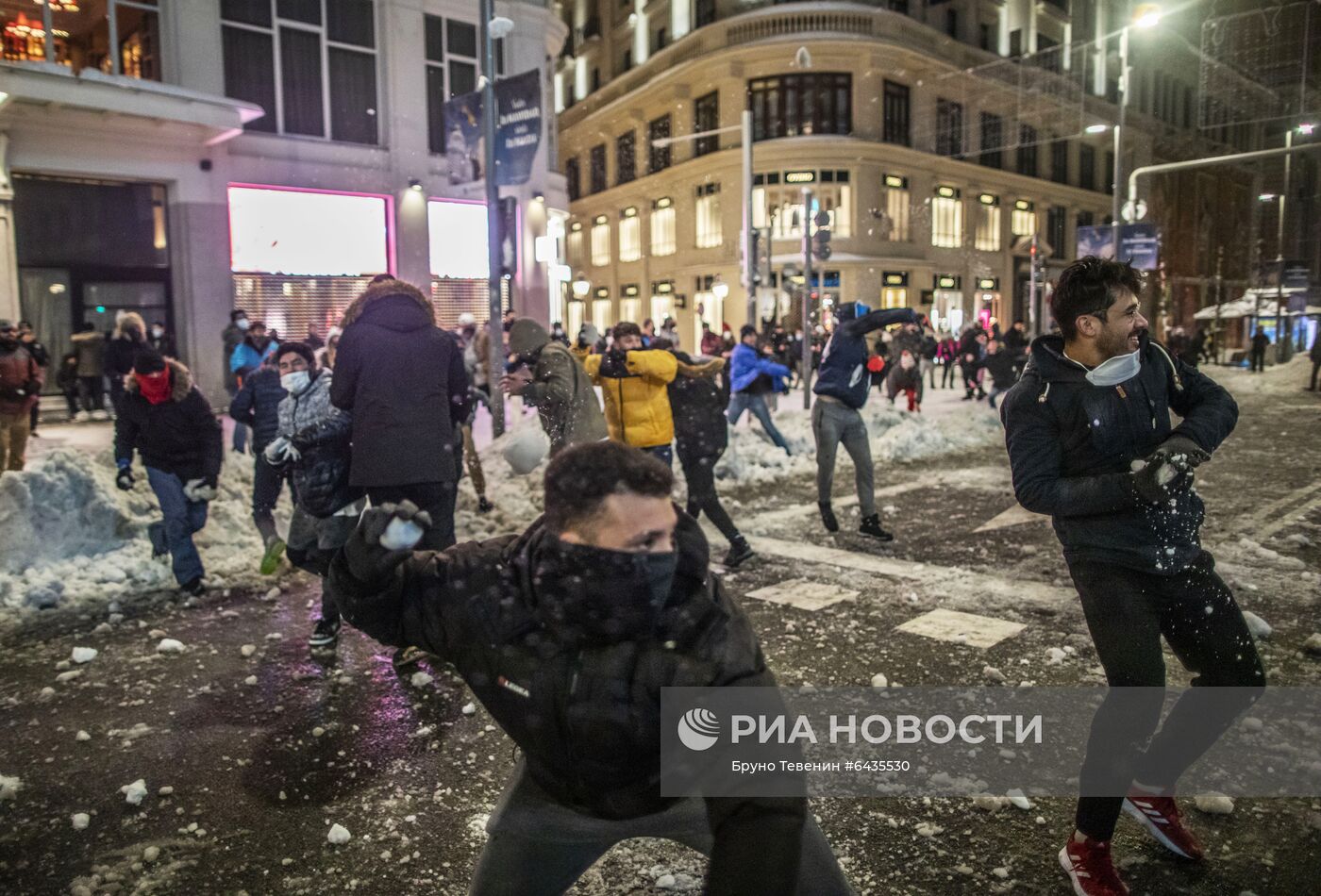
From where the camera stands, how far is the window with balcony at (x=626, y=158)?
4666cm

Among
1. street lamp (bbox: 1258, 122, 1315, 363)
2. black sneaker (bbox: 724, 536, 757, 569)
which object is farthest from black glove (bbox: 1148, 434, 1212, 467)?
street lamp (bbox: 1258, 122, 1315, 363)

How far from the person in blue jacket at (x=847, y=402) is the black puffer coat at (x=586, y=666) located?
19.9 feet

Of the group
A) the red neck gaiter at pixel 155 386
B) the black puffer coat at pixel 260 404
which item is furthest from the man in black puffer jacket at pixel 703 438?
the red neck gaiter at pixel 155 386

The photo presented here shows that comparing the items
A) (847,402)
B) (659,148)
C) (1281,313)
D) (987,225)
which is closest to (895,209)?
(987,225)

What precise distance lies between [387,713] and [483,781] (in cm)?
97

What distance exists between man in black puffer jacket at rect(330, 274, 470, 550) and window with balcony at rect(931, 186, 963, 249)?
38615mm

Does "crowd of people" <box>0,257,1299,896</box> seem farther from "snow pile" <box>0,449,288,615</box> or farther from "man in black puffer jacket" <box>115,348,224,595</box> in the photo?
"snow pile" <box>0,449,288,615</box>

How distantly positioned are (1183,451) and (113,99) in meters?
20.0

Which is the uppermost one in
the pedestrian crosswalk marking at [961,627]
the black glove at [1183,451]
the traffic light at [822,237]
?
the traffic light at [822,237]

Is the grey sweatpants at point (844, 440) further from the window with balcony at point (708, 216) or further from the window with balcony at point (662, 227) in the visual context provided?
the window with balcony at point (662, 227)

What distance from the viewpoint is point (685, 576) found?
2045 millimetres

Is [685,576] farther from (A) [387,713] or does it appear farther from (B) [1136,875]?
(A) [387,713]

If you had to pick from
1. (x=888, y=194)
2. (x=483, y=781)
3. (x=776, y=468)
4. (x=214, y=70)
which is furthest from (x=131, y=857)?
(x=888, y=194)

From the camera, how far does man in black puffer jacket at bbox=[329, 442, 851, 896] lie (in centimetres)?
198
